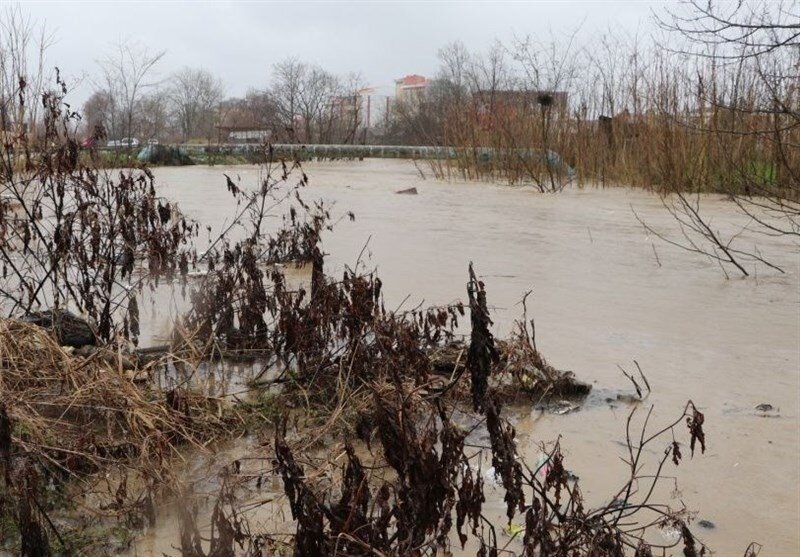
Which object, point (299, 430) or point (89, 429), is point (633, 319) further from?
point (89, 429)

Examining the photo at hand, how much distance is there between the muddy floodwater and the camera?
2.94 m

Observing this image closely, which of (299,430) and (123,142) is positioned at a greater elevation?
(123,142)

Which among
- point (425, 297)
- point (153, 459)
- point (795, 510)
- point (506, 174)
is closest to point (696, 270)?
point (425, 297)

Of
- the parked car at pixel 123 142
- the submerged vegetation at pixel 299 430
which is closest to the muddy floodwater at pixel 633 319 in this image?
the submerged vegetation at pixel 299 430

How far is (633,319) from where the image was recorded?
5.40 m

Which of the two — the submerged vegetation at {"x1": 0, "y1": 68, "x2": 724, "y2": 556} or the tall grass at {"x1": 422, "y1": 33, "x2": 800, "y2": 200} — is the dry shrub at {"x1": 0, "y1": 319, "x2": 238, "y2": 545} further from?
the tall grass at {"x1": 422, "y1": 33, "x2": 800, "y2": 200}

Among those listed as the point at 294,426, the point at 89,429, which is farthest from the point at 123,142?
the point at 89,429

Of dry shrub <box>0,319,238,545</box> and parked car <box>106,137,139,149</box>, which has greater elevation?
parked car <box>106,137,139,149</box>

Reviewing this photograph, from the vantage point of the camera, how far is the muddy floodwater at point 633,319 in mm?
2939

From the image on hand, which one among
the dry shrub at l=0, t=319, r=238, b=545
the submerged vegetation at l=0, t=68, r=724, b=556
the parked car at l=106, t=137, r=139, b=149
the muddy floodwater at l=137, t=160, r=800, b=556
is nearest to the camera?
the submerged vegetation at l=0, t=68, r=724, b=556

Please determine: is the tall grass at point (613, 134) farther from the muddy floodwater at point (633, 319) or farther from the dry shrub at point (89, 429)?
the dry shrub at point (89, 429)

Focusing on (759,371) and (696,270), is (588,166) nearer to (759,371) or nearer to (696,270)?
(696,270)

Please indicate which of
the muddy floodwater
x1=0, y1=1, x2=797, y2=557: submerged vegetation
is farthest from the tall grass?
x1=0, y1=1, x2=797, y2=557: submerged vegetation

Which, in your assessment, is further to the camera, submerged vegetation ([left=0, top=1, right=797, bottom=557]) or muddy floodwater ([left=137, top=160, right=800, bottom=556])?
muddy floodwater ([left=137, top=160, right=800, bottom=556])
